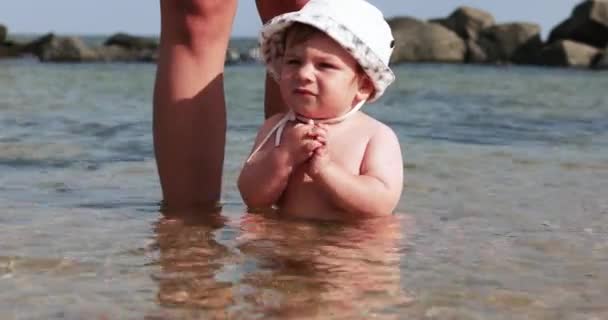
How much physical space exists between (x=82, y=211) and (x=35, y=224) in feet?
0.96

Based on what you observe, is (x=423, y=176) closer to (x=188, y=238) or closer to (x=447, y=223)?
(x=447, y=223)

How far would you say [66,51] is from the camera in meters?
32.1

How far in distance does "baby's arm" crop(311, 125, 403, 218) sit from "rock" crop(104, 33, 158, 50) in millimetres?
35003

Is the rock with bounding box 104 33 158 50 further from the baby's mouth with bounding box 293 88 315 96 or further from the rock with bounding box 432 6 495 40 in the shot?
the baby's mouth with bounding box 293 88 315 96

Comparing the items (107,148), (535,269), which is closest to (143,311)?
(535,269)

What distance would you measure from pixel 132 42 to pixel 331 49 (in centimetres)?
3590

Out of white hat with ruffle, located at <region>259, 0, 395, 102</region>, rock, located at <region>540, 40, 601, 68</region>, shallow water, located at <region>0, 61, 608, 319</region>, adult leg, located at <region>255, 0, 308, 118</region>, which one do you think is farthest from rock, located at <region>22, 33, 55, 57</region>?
white hat with ruffle, located at <region>259, 0, 395, 102</region>

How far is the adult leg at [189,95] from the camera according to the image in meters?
2.93

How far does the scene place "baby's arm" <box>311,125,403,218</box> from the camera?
9.06 feet

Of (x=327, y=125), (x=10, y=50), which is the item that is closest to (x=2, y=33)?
(x=10, y=50)

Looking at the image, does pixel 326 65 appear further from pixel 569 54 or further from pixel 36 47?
pixel 36 47

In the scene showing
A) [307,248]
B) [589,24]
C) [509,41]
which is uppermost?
[307,248]

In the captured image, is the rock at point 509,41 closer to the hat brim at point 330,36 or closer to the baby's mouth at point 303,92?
the hat brim at point 330,36

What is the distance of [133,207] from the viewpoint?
10.6 ft
